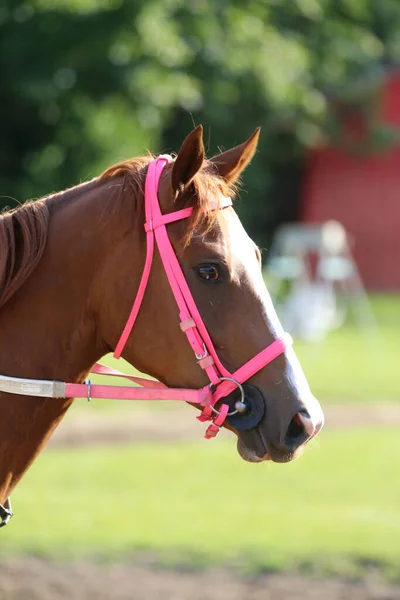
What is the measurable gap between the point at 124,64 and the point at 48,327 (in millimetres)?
9591

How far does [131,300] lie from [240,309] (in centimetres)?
35

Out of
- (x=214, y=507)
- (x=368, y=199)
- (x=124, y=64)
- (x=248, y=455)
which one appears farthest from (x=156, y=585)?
(x=368, y=199)

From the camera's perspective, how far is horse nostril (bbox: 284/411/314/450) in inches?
114

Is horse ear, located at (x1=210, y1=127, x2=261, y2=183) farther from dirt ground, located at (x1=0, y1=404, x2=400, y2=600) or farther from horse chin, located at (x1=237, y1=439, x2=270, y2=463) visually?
dirt ground, located at (x1=0, y1=404, x2=400, y2=600)

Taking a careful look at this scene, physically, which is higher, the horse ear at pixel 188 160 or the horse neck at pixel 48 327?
the horse ear at pixel 188 160

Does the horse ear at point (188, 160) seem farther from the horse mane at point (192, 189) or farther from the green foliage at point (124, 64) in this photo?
the green foliage at point (124, 64)

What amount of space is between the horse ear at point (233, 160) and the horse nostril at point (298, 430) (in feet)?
2.85

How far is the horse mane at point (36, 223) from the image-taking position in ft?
9.96

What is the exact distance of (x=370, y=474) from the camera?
29.9 ft

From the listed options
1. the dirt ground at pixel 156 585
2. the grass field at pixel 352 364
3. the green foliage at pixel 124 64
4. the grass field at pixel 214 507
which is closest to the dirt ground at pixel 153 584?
the dirt ground at pixel 156 585

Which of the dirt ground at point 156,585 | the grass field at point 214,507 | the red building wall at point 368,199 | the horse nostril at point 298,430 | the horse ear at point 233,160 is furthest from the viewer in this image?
Result: the red building wall at point 368,199

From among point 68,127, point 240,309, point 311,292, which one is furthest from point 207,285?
point 311,292

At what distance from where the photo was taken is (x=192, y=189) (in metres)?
3.07

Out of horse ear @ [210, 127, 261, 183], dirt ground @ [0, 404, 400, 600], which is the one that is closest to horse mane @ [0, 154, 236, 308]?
horse ear @ [210, 127, 261, 183]
